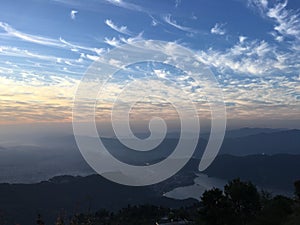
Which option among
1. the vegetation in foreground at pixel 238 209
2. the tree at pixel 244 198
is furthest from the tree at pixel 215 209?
the tree at pixel 244 198

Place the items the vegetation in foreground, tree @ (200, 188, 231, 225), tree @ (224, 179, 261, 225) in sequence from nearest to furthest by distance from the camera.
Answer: the vegetation in foreground
tree @ (200, 188, 231, 225)
tree @ (224, 179, 261, 225)

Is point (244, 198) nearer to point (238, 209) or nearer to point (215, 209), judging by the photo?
point (238, 209)

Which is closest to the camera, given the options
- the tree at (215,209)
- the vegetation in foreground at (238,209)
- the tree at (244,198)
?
the vegetation in foreground at (238,209)

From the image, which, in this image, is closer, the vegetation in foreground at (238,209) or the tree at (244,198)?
the vegetation in foreground at (238,209)

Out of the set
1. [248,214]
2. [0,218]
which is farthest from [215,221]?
[0,218]

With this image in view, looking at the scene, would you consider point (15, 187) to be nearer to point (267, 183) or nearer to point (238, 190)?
A: point (238, 190)

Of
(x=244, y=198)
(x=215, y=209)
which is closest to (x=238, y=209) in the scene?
(x=244, y=198)

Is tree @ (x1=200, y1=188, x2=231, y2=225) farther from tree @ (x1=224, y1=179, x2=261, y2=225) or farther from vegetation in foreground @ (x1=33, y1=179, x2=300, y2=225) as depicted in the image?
tree @ (x1=224, y1=179, x2=261, y2=225)

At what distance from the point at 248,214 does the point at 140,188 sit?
125352mm

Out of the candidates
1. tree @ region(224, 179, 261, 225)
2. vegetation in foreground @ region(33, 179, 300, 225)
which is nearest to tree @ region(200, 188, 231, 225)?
vegetation in foreground @ region(33, 179, 300, 225)

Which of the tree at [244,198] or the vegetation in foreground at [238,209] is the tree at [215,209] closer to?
the vegetation in foreground at [238,209]

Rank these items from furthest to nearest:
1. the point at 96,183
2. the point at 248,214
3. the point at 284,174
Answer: the point at 284,174 → the point at 96,183 → the point at 248,214

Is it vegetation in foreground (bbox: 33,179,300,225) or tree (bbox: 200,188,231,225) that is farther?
tree (bbox: 200,188,231,225)

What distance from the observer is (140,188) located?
495ft
